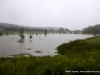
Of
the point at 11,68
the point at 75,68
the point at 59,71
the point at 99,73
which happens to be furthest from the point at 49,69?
the point at 99,73

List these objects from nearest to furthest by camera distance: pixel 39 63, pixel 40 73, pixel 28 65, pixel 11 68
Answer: pixel 40 73, pixel 11 68, pixel 28 65, pixel 39 63

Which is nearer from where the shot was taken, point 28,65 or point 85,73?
point 85,73

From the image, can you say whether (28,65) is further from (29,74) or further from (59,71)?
(59,71)

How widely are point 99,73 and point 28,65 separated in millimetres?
5259

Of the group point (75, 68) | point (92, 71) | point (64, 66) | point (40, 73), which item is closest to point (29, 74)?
point (40, 73)

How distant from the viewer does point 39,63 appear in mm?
11008

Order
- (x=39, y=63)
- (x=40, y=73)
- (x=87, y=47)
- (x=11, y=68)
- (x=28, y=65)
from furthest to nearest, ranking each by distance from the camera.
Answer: (x=87, y=47), (x=39, y=63), (x=28, y=65), (x=11, y=68), (x=40, y=73)

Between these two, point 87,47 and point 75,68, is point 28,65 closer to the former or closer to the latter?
point 75,68

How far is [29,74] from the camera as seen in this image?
8508 mm

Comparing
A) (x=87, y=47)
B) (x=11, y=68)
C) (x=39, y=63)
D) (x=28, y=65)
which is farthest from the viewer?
(x=87, y=47)

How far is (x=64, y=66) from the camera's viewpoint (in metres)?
9.67

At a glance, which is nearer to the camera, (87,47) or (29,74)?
(29,74)

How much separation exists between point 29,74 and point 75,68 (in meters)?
3.29

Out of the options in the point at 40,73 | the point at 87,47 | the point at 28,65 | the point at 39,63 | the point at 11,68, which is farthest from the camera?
the point at 87,47
